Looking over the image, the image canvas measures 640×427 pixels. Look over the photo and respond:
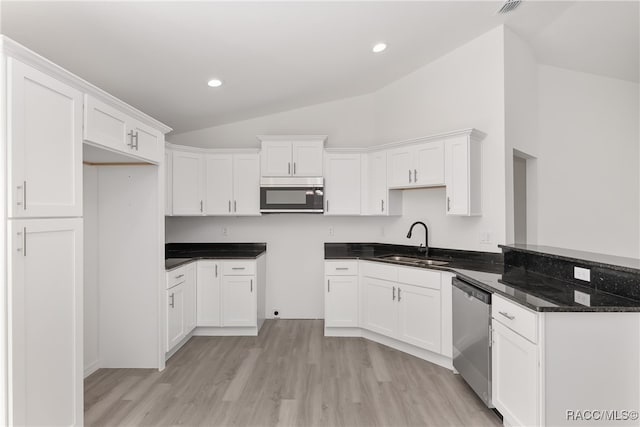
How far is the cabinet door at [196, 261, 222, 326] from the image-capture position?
12.1 ft

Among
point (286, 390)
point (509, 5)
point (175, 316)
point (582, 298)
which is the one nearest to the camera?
point (582, 298)

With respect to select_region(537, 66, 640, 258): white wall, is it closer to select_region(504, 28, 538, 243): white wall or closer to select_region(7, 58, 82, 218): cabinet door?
select_region(504, 28, 538, 243): white wall

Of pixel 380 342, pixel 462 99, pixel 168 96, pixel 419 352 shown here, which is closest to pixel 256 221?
pixel 168 96

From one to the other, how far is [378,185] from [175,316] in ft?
8.67

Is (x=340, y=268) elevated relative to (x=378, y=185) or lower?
lower

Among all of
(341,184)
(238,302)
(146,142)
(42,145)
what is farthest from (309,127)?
(42,145)

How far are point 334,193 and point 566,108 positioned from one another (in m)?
3.02

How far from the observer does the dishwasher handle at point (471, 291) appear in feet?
7.30

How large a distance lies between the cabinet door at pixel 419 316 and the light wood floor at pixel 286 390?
204 millimetres

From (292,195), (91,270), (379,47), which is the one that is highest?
(379,47)

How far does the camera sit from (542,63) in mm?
3826

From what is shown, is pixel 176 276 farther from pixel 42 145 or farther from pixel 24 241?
pixel 42 145

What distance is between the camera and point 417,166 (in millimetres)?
3389

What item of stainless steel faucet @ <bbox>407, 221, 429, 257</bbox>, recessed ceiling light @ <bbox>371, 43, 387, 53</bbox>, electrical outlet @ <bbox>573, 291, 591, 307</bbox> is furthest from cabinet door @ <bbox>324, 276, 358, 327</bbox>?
recessed ceiling light @ <bbox>371, 43, 387, 53</bbox>
